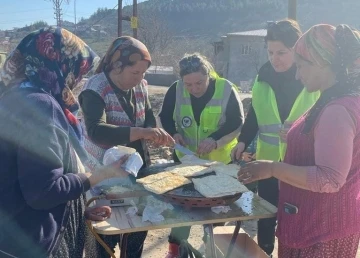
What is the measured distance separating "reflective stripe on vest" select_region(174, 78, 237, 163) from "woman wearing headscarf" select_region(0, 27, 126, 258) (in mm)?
1240

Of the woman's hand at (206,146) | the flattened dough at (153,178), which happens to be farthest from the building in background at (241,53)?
the flattened dough at (153,178)

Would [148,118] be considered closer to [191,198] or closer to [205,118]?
[205,118]

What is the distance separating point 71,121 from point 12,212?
18.6 inches

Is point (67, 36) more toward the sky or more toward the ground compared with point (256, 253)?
more toward the sky

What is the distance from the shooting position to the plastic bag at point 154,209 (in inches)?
79.0

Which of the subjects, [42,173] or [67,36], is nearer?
[42,173]

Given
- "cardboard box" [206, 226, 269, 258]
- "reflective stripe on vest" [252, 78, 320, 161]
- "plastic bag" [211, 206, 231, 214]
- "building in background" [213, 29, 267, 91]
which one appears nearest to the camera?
"plastic bag" [211, 206, 231, 214]

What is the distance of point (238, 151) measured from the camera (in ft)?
9.74

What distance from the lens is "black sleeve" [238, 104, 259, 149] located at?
3029 millimetres

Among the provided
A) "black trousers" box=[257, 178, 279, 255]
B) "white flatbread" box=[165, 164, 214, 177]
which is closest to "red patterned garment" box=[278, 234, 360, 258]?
"white flatbread" box=[165, 164, 214, 177]

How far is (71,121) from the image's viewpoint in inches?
74.9

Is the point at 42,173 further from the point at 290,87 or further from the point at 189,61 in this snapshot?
the point at 290,87

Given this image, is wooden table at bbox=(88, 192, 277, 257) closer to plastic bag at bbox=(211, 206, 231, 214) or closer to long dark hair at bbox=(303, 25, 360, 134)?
plastic bag at bbox=(211, 206, 231, 214)

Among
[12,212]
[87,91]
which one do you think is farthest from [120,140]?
[12,212]
